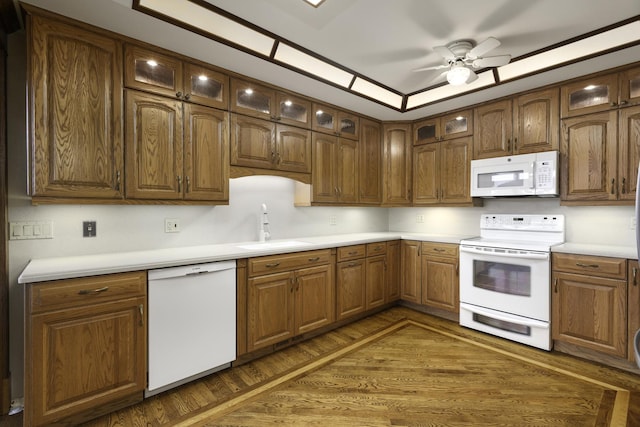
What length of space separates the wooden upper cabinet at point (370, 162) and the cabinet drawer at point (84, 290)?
99.0 inches

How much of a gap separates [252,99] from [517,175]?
8.59 ft

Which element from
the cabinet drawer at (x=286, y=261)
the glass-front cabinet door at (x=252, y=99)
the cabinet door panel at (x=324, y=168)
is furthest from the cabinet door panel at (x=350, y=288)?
the glass-front cabinet door at (x=252, y=99)

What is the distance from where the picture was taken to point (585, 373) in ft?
7.41

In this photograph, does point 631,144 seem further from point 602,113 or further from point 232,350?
point 232,350

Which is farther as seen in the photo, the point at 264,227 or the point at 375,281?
the point at 375,281

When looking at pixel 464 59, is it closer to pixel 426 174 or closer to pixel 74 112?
pixel 426 174

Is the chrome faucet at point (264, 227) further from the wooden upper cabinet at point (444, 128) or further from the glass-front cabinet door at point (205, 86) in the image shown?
the wooden upper cabinet at point (444, 128)

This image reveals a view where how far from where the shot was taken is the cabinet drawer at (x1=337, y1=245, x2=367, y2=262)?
3.02m

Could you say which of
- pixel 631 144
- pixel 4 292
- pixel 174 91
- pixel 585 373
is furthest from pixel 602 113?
pixel 4 292

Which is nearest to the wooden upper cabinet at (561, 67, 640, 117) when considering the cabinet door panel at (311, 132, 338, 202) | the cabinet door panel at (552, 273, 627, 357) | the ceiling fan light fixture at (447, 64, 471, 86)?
the ceiling fan light fixture at (447, 64, 471, 86)

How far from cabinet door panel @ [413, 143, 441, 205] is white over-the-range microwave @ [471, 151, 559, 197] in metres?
0.47

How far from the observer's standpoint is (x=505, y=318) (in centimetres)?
277

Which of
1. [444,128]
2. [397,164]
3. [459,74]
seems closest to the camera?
[459,74]

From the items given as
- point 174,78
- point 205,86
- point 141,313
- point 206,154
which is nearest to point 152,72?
point 174,78
